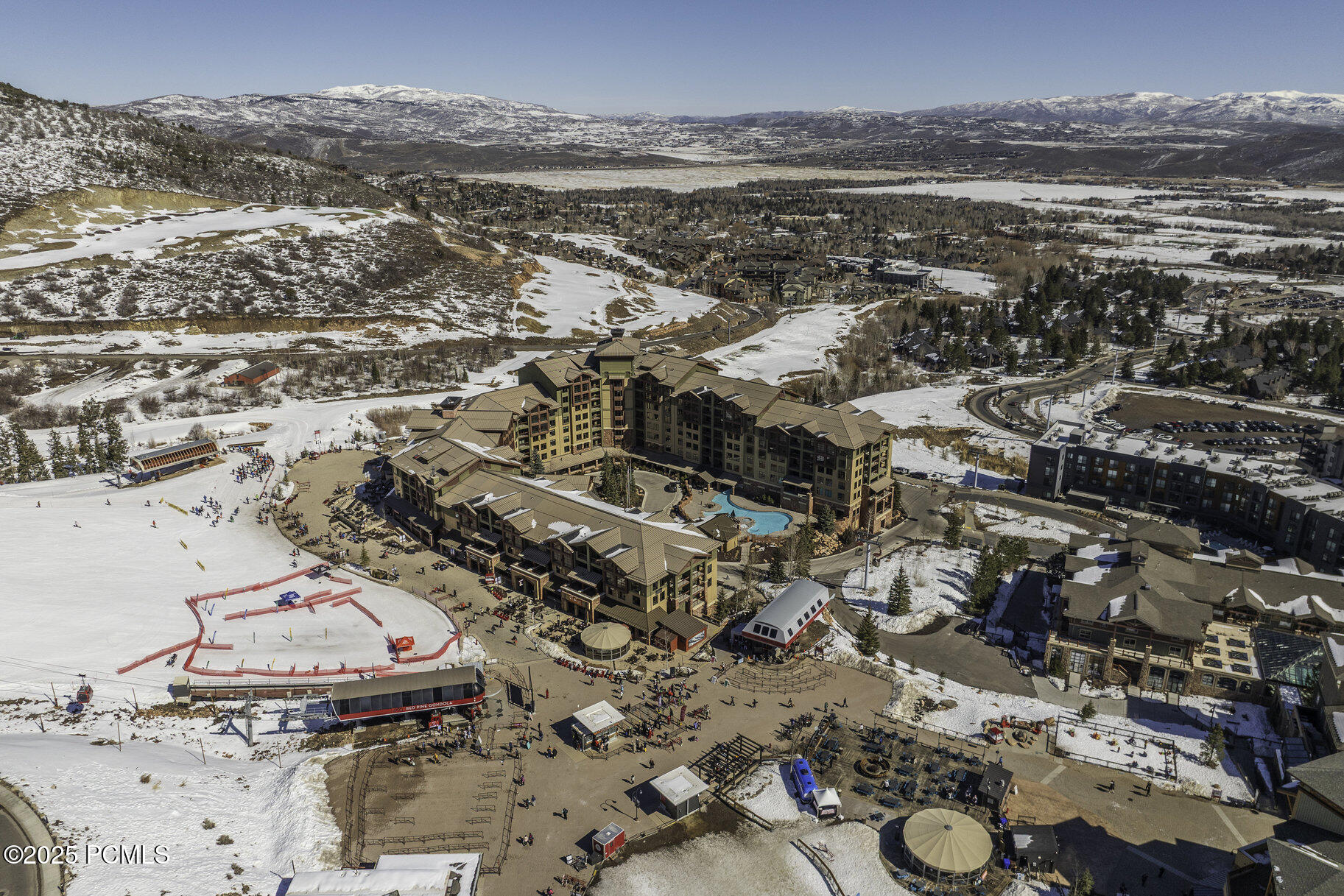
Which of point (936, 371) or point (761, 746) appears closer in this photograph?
point (761, 746)

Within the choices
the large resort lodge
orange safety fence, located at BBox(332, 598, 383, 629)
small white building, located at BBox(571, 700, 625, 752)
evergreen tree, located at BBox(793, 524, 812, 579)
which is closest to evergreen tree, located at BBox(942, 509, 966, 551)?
the large resort lodge

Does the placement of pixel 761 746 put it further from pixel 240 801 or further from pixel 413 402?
pixel 413 402

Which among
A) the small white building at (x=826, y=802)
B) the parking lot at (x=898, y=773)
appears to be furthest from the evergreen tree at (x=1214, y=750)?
the small white building at (x=826, y=802)

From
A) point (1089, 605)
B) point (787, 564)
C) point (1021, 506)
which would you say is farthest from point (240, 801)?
point (1021, 506)

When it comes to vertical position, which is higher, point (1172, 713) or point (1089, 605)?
point (1089, 605)

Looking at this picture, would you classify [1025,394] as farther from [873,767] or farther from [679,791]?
[679,791]

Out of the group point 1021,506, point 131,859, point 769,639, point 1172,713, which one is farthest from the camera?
point 1021,506

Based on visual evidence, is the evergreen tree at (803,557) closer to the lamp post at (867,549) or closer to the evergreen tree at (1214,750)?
the lamp post at (867,549)
